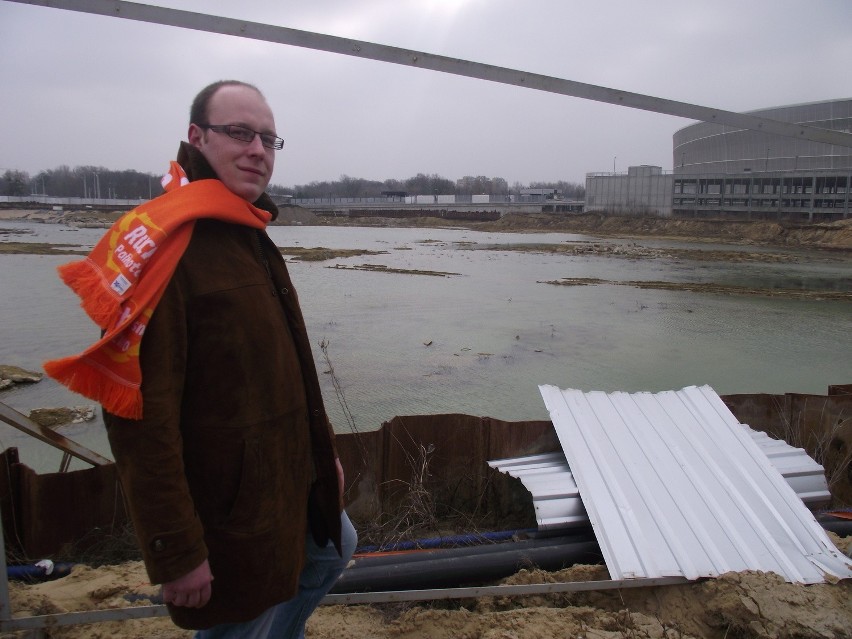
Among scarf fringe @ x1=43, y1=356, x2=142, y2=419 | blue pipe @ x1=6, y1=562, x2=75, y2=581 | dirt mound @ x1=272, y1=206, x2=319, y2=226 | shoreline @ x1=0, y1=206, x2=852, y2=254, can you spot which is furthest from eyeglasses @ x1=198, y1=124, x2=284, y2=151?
dirt mound @ x1=272, y1=206, x2=319, y2=226

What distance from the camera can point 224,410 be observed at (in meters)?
1.63

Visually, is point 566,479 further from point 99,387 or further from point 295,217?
point 295,217

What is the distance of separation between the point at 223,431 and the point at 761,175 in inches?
2397

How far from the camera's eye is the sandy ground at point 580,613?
8.79ft

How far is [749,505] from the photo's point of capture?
11.5 ft

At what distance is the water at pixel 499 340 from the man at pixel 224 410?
4.50m

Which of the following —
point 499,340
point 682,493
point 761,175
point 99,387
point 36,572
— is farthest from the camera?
point 761,175

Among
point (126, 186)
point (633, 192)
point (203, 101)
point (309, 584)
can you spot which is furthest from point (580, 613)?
point (126, 186)

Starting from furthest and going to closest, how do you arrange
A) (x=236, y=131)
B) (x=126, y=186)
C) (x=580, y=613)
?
(x=126, y=186)
(x=580, y=613)
(x=236, y=131)

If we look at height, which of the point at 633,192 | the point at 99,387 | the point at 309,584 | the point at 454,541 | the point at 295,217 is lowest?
the point at 454,541

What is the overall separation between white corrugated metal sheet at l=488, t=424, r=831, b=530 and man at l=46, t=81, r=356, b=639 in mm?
1922

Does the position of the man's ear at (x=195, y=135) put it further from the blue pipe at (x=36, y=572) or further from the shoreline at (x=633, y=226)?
the shoreline at (x=633, y=226)

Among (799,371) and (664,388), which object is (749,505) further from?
(799,371)

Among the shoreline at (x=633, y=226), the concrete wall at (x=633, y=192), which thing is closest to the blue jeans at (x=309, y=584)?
the shoreline at (x=633, y=226)
